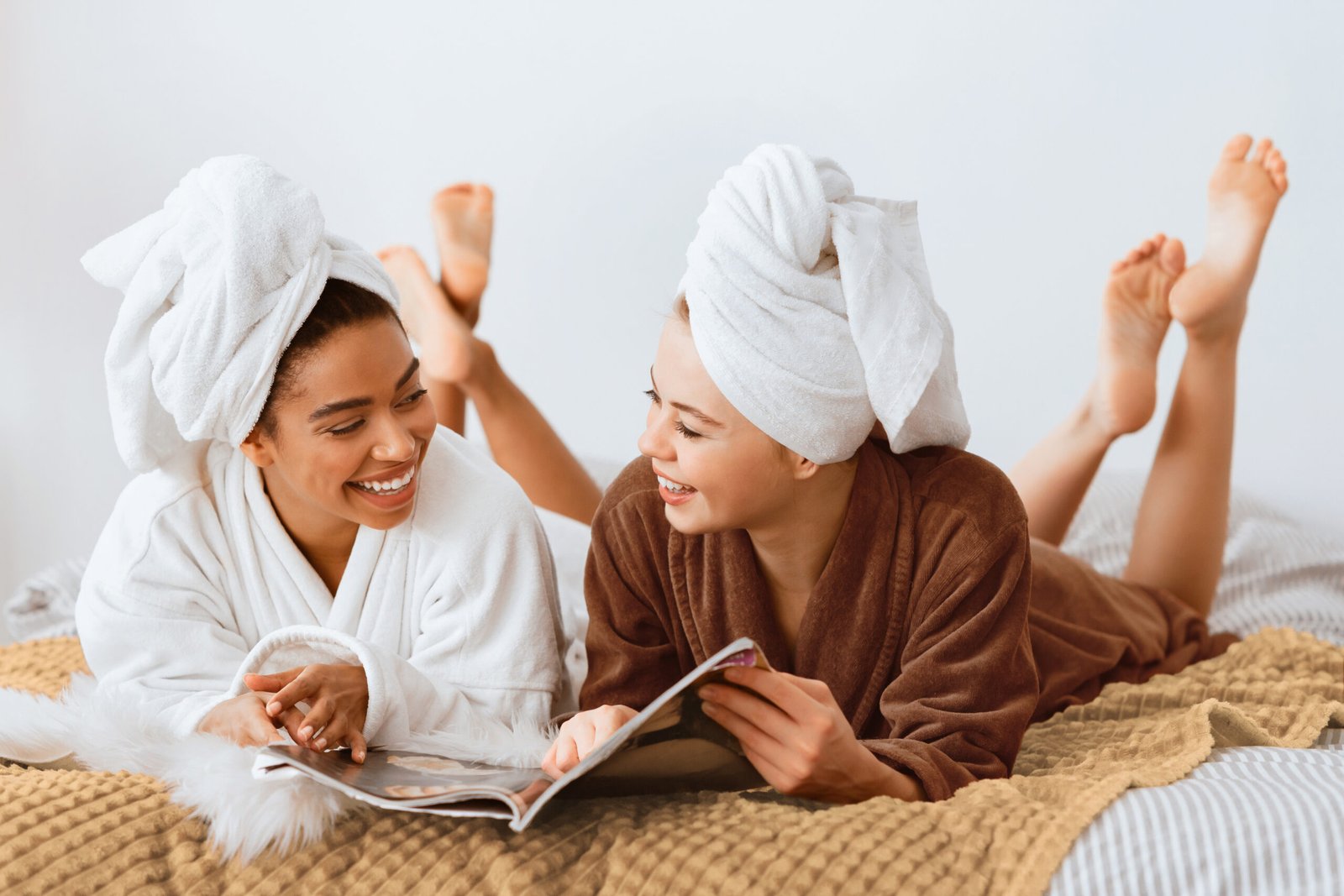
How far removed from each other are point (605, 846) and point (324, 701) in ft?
1.03

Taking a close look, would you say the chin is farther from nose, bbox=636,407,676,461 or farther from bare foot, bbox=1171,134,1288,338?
bare foot, bbox=1171,134,1288,338

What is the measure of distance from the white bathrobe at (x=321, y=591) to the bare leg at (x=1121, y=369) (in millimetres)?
852

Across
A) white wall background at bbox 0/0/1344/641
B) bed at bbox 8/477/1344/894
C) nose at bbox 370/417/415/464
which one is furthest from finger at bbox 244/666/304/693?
white wall background at bbox 0/0/1344/641

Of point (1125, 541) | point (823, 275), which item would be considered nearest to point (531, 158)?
point (1125, 541)

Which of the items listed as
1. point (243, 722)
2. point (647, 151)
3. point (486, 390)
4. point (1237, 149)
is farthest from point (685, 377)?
point (647, 151)

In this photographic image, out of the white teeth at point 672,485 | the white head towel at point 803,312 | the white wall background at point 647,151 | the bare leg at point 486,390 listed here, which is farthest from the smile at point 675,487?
the white wall background at point 647,151

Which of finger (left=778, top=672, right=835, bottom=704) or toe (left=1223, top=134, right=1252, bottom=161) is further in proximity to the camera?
toe (left=1223, top=134, right=1252, bottom=161)

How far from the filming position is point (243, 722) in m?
1.23

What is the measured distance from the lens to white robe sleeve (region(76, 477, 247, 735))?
138cm

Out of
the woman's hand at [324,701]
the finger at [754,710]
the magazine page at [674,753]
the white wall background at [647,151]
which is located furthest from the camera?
the white wall background at [647,151]

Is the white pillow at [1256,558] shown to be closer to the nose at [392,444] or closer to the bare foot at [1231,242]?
the bare foot at [1231,242]

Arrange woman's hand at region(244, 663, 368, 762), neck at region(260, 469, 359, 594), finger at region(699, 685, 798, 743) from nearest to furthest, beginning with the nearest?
finger at region(699, 685, 798, 743) < woman's hand at region(244, 663, 368, 762) < neck at region(260, 469, 359, 594)

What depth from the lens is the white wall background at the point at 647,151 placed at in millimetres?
2566

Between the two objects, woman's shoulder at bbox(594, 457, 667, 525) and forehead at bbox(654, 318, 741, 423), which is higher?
forehead at bbox(654, 318, 741, 423)
